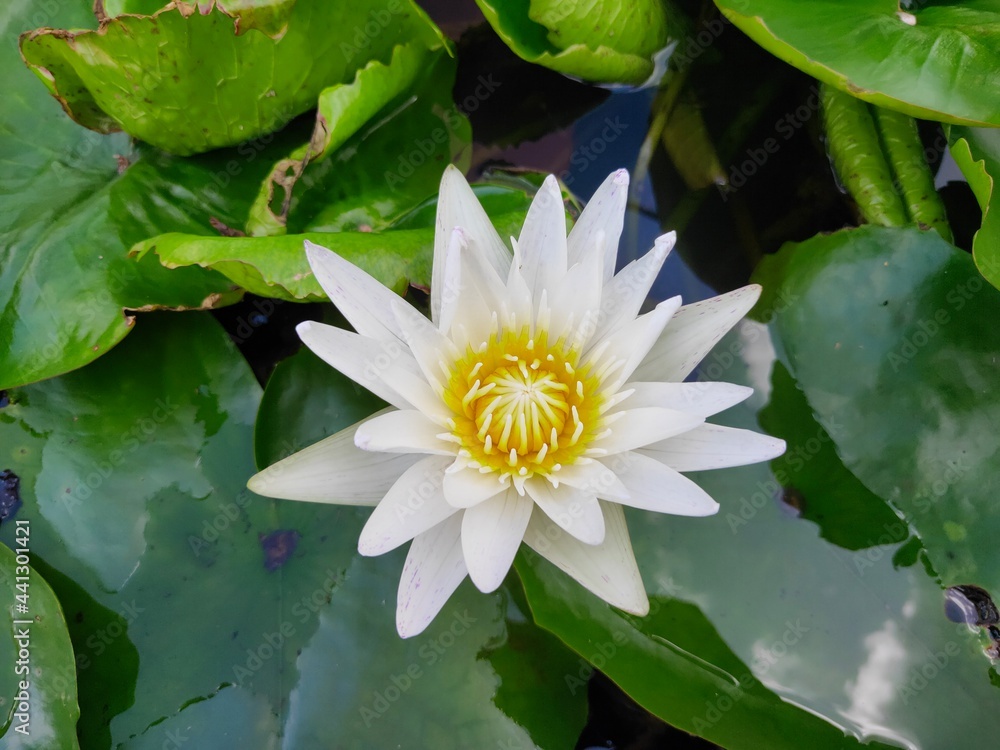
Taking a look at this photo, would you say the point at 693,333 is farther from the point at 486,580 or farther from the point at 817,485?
the point at 486,580

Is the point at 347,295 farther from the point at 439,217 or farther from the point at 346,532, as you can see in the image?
the point at 346,532

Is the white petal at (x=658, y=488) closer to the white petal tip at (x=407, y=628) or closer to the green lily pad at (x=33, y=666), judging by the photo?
the white petal tip at (x=407, y=628)

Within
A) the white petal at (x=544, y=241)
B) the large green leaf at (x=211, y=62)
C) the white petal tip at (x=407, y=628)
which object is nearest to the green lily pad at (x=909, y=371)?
→ the white petal at (x=544, y=241)

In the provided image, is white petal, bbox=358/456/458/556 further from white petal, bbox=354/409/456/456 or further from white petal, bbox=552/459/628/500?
white petal, bbox=552/459/628/500

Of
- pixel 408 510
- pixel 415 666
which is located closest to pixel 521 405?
pixel 408 510

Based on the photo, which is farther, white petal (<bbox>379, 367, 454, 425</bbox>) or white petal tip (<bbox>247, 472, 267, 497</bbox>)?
white petal tip (<bbox>247, 472, 267, 497</bbox>)

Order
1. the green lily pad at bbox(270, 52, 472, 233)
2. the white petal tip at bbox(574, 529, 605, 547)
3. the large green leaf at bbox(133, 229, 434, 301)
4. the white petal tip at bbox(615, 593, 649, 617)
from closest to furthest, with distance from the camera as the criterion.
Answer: the white petal tip at bbox(574, 529, 605, 547), the white petal tip at bbox(615, 593, 649, 617), the large green leaf at bbox(133, 229, 434, 301), the green lily pad at bbox(270, 52, 472, 233)

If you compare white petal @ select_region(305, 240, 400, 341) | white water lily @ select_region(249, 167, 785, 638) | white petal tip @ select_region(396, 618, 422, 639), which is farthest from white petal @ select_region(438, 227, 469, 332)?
white petal tip @ select_region(396, 618, 422, 639)

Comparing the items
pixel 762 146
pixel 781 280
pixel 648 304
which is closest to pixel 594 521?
pixel 781 280
